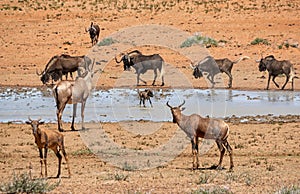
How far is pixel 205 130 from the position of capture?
42.9ft

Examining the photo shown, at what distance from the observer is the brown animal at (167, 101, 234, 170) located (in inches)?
510

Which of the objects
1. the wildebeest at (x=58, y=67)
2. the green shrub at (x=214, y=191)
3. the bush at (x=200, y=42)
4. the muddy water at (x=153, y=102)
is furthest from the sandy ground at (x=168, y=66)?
the muddy water at (x=153, y=102)

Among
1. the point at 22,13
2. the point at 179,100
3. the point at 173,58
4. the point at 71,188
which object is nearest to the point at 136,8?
the point at 22,13

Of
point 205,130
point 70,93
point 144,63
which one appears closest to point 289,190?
point 205,130

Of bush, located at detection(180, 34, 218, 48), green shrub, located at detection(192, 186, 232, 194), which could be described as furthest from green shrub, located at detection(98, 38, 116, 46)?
green shrub, located at detection(192, 186, 232, 194)

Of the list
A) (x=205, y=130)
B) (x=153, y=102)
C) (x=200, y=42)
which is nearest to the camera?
(x=205, y=130)

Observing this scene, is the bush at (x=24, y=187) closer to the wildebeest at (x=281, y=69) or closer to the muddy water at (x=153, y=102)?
the muddy water at (x=153, y=102)

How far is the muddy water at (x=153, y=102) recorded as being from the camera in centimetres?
2016

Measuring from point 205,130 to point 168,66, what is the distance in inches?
710

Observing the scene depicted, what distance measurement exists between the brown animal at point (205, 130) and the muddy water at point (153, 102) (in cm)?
603

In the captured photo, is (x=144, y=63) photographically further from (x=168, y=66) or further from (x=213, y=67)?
→ (x=168, y=66)

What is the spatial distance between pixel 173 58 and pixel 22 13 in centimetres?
1620

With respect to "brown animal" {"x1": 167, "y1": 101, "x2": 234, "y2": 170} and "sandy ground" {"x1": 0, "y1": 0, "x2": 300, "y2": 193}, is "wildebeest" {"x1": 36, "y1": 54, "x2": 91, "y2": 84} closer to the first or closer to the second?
"sandy ground" {"x1": 0, "y1": 0, "x2": 300, "y2": 193}

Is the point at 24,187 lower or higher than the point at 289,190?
lower
